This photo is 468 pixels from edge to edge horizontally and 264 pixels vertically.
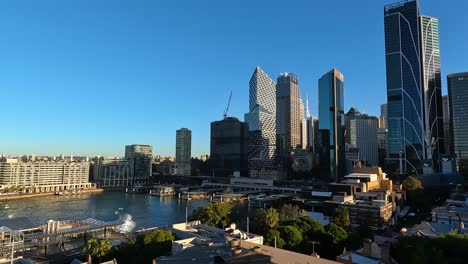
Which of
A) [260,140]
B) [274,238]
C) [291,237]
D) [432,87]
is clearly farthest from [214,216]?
[260,140]

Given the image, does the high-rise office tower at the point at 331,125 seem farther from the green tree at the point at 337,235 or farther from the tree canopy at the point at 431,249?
the tree canopy at the point at 431,249

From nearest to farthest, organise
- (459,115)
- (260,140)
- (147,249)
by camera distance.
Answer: (147,249) → (459,115) → (260,140)

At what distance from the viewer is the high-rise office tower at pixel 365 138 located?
18662 cm

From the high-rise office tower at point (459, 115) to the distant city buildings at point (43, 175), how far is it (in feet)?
456

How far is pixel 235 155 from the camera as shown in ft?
545

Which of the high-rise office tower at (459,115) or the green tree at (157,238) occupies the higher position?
the high-rise office tower at (459,115)

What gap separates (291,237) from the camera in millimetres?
29547

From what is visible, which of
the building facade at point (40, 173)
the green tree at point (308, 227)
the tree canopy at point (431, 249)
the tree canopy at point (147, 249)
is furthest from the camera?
the building facade at point (40, 173)

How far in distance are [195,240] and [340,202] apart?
3892 cm

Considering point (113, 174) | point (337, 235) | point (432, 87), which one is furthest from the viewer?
point (113, 174)

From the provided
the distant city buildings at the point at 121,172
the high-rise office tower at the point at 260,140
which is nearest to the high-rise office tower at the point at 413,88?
the high-rise office tower at the point at 260,140

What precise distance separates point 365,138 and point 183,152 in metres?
98.1

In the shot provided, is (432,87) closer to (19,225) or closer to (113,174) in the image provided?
(19,225)

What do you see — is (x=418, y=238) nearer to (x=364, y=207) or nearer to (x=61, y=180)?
(x=364, y=207)
